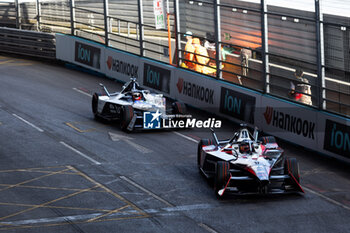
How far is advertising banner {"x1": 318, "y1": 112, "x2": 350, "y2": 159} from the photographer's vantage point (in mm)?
16969

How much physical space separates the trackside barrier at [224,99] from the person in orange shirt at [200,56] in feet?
1.15

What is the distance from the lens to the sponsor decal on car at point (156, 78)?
24.8 m

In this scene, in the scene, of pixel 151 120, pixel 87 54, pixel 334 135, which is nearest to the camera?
pixel 334 135

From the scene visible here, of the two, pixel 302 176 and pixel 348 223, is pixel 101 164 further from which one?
pixel 348 223

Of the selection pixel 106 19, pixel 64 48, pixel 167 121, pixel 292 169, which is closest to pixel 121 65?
pixel 106 19

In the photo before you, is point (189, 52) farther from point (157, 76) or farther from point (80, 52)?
point (80, 52)

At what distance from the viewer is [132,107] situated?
19.3 meters

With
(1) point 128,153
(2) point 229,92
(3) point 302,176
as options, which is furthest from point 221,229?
(2) point 229,92

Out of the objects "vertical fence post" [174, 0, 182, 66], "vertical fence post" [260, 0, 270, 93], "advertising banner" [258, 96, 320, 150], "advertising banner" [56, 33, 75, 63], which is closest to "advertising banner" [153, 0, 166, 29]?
"vertical fence post" [174, 0, 182, 66]

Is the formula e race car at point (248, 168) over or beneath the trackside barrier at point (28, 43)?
beneath

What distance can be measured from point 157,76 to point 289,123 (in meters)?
7.67

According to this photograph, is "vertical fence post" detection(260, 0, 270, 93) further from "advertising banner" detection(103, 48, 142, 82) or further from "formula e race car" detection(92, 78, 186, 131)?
"advertising banner" detection(103, 48, 142, 82)

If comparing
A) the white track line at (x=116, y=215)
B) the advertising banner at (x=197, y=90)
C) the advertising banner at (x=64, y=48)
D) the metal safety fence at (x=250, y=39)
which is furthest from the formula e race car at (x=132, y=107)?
the advertising banner at (x=64, y=48)

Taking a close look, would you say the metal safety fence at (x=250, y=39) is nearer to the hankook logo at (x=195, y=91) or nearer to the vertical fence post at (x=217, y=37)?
the vertical fence post at (x=217, y=37)
